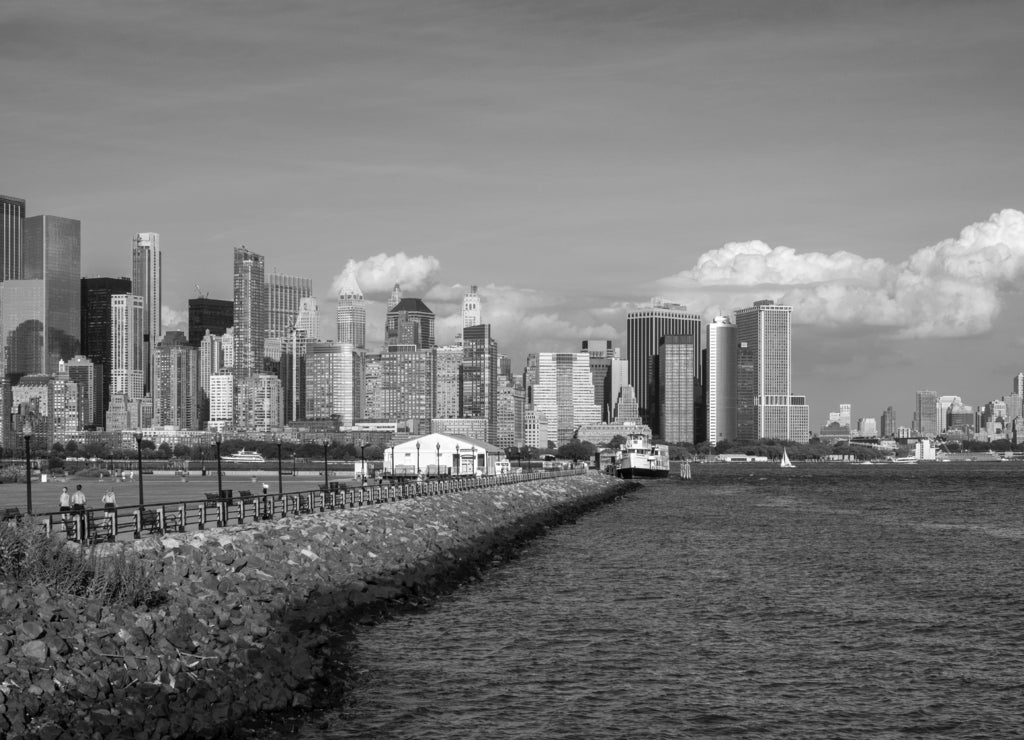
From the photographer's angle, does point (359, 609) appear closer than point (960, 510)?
Yes

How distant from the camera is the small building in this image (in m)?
107

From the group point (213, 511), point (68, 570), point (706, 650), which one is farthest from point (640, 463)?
point (68, 570)

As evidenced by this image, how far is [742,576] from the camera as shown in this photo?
44375mm

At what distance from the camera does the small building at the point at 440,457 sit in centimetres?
10719

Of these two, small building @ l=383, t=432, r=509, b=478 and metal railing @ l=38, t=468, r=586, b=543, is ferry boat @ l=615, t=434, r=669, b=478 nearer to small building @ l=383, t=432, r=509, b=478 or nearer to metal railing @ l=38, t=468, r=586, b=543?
small building @ l=383, t=432, r=509, b=478

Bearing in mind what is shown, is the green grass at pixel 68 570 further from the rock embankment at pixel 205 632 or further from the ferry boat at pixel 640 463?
the ferry boat at pixel 640 463

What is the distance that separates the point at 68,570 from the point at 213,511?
86.2ft

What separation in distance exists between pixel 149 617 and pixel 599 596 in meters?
19.0

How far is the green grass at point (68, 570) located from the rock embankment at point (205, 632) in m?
0.56

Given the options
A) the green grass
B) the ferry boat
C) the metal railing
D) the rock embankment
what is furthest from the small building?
the green grass

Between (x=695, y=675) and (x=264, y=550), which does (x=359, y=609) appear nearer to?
(x=264, y=550)

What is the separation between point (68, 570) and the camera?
78.2ft

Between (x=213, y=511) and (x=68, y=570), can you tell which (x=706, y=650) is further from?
(x=213, y=511)

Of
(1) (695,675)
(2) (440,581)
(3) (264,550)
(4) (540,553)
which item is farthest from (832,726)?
(4) (540,553)
